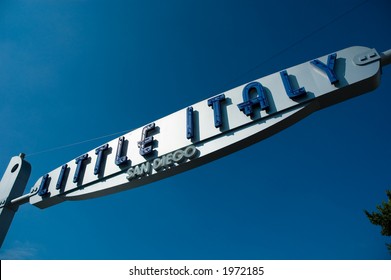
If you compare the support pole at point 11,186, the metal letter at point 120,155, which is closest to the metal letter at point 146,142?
the metal letter at point 120,155

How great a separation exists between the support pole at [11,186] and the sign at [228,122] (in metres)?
2.46

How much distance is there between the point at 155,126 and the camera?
20.1ft

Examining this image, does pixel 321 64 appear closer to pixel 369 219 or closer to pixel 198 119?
pixel 198 119

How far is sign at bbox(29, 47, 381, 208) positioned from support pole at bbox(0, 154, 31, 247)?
246cm

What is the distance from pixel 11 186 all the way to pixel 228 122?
291 inches

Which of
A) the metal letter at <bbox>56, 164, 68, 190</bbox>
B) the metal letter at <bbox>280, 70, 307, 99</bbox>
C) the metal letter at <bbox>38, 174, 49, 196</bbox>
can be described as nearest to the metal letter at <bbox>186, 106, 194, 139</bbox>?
the metal letter at <bbox>280, 70, 307, 99</bbox>

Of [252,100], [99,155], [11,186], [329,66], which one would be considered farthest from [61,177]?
[329,66]

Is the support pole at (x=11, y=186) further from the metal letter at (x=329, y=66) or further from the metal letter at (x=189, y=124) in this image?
the metal letter at (x=329, y=66)

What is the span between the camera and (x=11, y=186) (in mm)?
7965

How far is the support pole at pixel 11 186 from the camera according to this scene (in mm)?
7352

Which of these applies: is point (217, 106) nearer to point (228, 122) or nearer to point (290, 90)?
point (228, 122)
